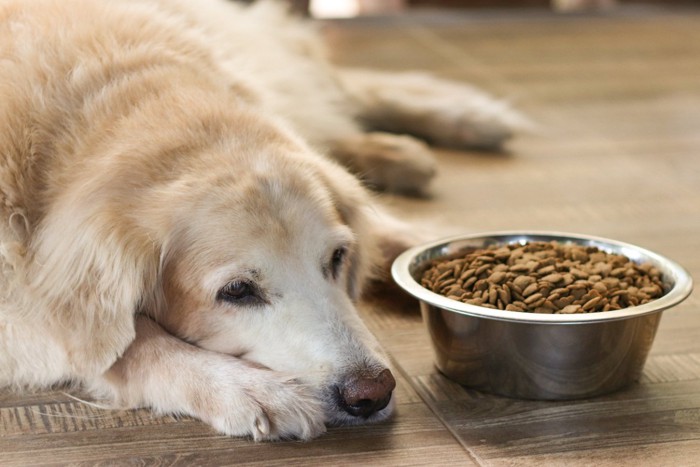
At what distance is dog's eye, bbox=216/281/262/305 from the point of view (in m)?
1.94

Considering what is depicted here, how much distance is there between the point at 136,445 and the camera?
74.8 inches

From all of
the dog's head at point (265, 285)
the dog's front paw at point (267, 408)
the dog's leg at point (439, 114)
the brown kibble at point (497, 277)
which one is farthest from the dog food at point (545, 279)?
the dog's leg at point (439, 114)

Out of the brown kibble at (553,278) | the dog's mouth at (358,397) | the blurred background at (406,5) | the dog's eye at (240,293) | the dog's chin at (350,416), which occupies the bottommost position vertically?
the blurred background at (406,5)

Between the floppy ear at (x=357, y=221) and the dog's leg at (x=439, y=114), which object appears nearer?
the floppy ear at (x=357, y=221)

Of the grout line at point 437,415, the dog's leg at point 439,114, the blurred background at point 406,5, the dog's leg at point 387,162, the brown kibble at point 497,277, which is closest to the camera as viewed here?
the grout line at point 437,415

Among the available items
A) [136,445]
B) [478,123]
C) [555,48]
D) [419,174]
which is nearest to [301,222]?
[136,445]

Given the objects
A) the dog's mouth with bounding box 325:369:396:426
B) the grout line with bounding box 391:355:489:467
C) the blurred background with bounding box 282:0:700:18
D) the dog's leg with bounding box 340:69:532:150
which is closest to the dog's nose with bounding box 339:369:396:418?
the dog's mouth with bounding box 325:369:396:426

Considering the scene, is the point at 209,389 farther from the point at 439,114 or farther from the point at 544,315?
the point at 439,114

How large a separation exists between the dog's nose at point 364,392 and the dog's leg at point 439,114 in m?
2.14

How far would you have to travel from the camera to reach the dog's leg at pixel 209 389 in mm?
1877

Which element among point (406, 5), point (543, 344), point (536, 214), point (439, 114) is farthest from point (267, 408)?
point (406, 5)

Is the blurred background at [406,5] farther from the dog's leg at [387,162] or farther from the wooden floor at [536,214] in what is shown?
the dog's leg at [387,162]

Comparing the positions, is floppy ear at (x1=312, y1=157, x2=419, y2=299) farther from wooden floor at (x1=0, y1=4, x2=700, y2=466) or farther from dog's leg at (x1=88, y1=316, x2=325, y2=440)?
dog's leg at (x1=88, y1=316, x2=325, y2=440)

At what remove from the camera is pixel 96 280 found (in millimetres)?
1946
